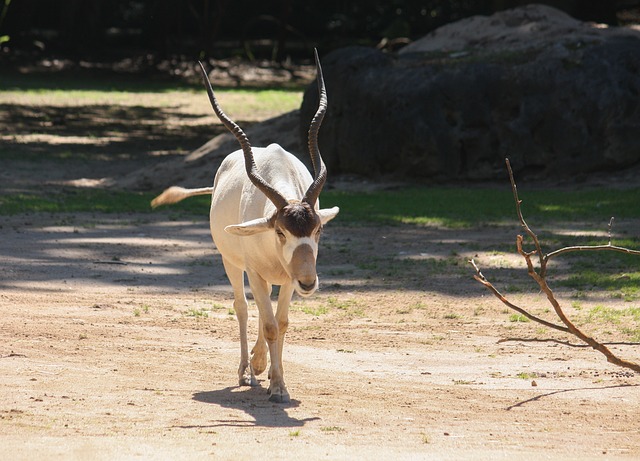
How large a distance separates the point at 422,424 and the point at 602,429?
37.7 inches

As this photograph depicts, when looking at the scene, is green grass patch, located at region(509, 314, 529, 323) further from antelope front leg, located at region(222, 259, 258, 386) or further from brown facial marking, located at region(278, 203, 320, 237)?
brown facial marking, located at region(278, 203, 320, 237)

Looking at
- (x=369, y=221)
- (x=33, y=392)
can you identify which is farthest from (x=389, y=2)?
(x=33, y=392)

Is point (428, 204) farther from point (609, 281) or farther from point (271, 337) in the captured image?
point (271, 337)

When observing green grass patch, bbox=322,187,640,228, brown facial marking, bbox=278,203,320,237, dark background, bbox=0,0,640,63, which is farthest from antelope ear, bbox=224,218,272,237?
dark background, bbox=0,0,640,63

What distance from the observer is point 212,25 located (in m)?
34.2

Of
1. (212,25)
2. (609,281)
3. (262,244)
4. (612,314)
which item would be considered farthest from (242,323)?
(212,25)

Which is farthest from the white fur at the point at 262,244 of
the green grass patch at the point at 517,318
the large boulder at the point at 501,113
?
the large boulder at the point at 501,113

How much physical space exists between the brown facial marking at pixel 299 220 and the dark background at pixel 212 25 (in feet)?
92.7

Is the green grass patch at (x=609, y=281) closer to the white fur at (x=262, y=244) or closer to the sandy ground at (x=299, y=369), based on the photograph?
the sandy ground at (x=299, y=369)

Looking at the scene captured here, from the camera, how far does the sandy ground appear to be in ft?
18.3

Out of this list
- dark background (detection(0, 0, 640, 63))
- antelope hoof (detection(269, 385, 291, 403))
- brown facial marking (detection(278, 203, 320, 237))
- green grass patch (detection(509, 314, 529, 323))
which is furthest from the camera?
dark background (detection(0, 0, 640, 63))

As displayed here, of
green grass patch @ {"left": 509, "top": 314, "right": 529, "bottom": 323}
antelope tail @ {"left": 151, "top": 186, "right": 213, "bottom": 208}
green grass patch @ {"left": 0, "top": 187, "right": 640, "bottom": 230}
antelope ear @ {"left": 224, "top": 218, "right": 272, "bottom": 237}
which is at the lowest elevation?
green grass patch @ {"left": 0, "top": 187, "right": 640, "bottom": 230}

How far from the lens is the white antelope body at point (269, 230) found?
6.14m

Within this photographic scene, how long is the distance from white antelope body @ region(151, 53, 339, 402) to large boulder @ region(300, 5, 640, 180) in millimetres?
9537
